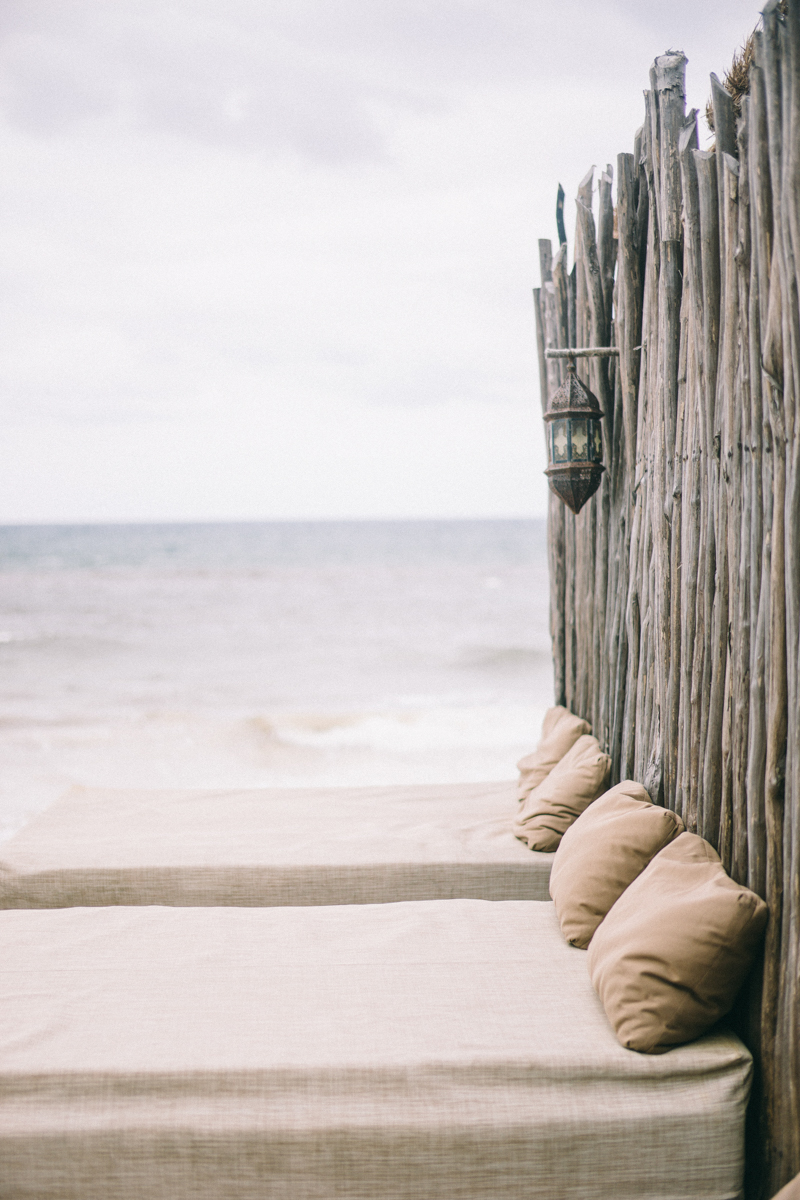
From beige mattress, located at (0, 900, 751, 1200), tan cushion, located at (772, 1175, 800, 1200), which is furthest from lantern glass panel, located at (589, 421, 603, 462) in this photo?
tan cushion, located at (772, 1175, 800, 1200)

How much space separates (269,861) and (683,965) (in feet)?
4.58

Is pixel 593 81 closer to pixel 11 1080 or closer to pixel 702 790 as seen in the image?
pixel 702 790

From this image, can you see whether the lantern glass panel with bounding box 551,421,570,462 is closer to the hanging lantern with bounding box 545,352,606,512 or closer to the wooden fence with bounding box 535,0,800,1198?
the hanging lantern with bounding box 545,352,606,512

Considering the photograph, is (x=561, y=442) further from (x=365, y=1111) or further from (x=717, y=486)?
(x=365, y=1111)

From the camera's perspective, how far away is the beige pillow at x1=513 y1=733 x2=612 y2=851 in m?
2.72

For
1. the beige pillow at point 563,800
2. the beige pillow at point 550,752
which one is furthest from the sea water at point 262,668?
the beige pillow at point 563,800

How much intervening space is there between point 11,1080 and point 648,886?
1321 mm

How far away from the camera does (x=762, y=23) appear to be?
1528 millimetres

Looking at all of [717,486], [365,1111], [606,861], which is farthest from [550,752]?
[365,1111]

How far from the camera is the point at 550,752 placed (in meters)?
3.18

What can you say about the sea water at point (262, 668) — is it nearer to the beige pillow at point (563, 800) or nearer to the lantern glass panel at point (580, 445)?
the beige pillow at point (563, 800)

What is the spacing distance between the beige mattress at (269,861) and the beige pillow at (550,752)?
5.4 inches

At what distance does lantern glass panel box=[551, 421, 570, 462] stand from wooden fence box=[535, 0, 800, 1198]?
178 mm

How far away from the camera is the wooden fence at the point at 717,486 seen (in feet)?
5.13
